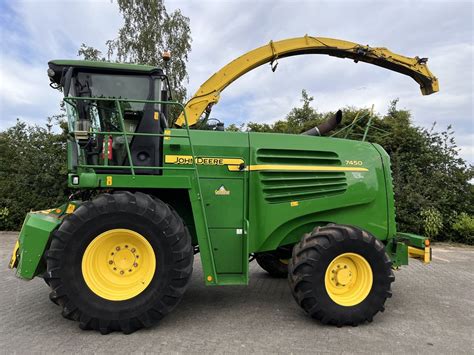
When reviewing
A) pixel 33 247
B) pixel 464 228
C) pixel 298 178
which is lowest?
pixel 464 228

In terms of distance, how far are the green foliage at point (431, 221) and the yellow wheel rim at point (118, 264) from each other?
9401 millimetres

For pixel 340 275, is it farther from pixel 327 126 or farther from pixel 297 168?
pixel 327 126

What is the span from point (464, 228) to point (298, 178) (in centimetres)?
862

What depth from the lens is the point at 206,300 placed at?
5207 millimetres

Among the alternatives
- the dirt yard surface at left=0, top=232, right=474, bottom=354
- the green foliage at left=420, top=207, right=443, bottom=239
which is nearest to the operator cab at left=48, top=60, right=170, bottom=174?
the dirt yard surface at left=0, top=232, right=474, bottom=354

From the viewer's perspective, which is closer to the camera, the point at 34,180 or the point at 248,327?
the point at 248,327

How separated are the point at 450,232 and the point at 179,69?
38.7 ft

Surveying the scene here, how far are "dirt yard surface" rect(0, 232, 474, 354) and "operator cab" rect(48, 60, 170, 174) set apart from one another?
5.69 feet

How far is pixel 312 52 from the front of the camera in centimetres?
734

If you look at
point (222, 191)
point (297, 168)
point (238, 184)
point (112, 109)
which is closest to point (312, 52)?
point (297, 168)

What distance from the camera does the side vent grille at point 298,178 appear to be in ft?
15.8

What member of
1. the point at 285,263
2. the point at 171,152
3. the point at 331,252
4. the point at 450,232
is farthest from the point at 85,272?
the point at 450,232

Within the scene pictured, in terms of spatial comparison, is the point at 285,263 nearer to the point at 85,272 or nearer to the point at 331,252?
the point at 331,252

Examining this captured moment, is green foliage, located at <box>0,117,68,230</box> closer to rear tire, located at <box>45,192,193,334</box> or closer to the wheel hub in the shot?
rear tire, located at <box>45,192,193,334</box>
